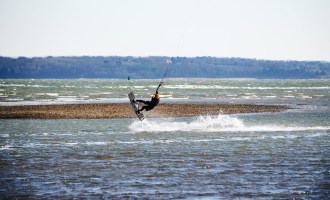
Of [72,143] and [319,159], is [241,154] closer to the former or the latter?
[319,159]

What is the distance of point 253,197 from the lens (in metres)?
17.4

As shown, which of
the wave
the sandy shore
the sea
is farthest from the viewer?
the sandy shore

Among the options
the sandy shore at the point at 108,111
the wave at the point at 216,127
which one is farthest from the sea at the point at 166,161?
the sandy shore at the point at 108,111

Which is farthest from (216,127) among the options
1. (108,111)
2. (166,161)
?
(108,111)

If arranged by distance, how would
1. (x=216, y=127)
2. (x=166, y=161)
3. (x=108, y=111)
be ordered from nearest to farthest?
(x=166, y=161), (x=216, y=127), (x=108, y=111)

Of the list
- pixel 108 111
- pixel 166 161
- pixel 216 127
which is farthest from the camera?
pixel 108 111

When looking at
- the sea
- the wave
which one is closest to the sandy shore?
the sea

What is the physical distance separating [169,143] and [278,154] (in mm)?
6921

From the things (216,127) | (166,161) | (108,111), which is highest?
(166,161)

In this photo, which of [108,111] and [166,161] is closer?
[166,161]

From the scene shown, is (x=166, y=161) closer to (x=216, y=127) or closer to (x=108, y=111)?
(x=216, y=127)

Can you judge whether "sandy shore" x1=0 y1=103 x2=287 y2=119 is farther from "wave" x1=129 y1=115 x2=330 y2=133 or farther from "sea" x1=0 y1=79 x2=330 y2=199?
"wave" x1=129 y1=115 x2=330 y2=133

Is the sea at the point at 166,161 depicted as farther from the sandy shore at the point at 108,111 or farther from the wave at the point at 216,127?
the sandy shore at the point at 108,111

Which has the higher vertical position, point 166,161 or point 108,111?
point 166,161
